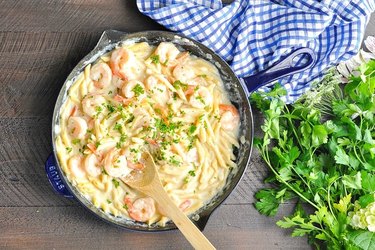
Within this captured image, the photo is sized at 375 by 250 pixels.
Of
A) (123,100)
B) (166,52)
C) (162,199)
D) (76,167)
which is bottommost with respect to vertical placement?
(162,199)

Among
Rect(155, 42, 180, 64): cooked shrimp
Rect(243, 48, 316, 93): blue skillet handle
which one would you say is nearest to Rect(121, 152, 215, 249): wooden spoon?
Rect(155, 42, 180, 64): cooked shrimp

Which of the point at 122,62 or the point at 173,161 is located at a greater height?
the point at 122,62

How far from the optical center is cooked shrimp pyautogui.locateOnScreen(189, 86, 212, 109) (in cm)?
254

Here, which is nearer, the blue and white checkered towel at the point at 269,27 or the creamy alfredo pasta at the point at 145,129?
the creamy alfredo pasta at the point at 145,129

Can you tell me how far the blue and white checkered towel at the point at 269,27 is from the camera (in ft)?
8.66

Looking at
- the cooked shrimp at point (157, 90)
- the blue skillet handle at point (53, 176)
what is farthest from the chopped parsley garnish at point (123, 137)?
the blue skillet handle at point (53, 176)

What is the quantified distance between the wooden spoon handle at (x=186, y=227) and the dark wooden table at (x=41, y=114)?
0.86 feet

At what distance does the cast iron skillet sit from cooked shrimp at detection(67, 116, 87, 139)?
7 cm

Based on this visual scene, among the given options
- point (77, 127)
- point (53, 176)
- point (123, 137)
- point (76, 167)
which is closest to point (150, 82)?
point (123, 137)

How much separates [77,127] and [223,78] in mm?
683

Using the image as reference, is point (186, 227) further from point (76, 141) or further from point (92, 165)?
point (76, 141)

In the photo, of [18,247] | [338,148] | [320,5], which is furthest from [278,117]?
[18,247]

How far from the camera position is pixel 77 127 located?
247cm

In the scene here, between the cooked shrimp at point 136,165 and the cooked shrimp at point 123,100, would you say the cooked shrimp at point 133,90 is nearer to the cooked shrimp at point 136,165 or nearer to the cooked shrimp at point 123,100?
the cooked shrimp at point 123,100
